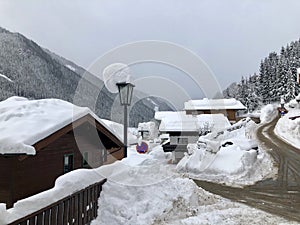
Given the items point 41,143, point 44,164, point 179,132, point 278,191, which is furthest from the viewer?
point 179,132

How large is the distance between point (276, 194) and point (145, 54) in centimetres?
789

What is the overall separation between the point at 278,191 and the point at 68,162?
352 inches

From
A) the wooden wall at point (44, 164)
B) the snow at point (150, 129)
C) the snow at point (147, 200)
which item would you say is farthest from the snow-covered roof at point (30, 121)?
the snow at point (150, 129)

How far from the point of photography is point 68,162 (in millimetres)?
9039

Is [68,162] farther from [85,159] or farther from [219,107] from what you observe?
[219,107]

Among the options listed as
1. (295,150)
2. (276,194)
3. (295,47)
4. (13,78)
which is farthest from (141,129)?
(276,194)

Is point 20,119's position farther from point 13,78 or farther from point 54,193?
point 13,78

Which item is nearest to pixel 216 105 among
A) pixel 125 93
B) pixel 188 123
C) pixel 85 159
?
pixel 188 123

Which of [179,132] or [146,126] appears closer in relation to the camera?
[179,132]

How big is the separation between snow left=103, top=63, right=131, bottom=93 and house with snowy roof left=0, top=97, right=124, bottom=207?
1.20 m

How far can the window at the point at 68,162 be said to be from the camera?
8.84 meters

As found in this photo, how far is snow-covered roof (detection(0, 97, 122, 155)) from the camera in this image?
586cm

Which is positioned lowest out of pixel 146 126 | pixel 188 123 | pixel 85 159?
pixel 146 126

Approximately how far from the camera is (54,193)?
182 inches
